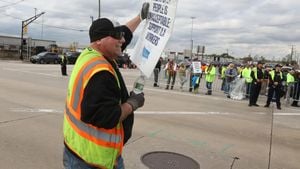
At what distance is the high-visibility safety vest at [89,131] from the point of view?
2277 mm

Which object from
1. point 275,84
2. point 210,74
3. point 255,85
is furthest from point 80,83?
point 210,74

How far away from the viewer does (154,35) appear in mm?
2834

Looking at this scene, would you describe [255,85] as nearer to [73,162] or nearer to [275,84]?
[275,84]

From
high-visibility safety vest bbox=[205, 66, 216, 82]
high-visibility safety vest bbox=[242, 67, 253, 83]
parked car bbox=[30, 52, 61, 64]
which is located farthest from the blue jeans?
parked car bbox=[30, 52, 61, 64]

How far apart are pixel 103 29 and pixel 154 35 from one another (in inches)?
23.7

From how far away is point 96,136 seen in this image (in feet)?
7.59

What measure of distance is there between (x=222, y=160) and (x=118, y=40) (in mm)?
3927

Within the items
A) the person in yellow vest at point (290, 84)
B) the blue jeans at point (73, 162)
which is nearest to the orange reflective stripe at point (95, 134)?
the blue jeans at point (73, 162)

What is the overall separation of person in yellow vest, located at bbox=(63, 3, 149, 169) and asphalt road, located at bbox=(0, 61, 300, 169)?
2676 millimetres

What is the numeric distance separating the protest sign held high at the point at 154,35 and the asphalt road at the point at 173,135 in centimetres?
262

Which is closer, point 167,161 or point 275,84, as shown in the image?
point 167,161

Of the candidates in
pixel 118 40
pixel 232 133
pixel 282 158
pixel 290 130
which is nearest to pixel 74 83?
pixel 118 40

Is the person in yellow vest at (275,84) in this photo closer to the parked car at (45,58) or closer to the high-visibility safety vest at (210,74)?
the high-visibility safety vest at (210,74)

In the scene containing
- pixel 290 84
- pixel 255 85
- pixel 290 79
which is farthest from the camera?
pixel 290 79
